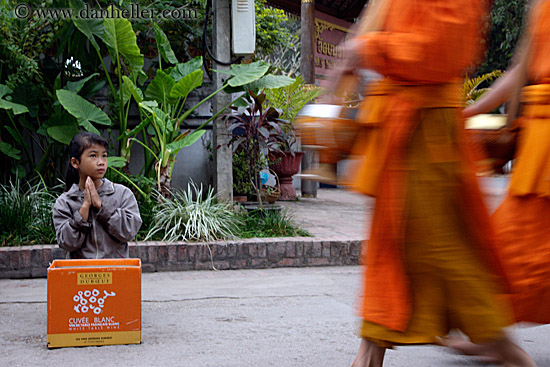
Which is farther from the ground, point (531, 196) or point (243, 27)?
point (243, 27)

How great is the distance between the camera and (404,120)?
2.14 m

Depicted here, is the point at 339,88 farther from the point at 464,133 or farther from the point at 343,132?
the point at 464,133

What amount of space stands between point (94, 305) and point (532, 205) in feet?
7.37

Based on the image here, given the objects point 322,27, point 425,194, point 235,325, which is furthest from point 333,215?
point 322,27

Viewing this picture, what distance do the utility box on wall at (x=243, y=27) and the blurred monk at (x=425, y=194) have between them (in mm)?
5013

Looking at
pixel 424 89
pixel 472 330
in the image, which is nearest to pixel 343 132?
pixel 424 89

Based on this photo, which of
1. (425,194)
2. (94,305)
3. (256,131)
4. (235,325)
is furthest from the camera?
(256,131)

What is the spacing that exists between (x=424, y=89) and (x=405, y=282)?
670 millimetres

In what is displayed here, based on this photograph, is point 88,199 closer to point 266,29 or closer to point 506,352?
point 506,352

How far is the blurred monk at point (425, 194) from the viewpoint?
6.85ft

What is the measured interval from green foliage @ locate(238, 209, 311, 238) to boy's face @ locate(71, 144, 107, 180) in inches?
102

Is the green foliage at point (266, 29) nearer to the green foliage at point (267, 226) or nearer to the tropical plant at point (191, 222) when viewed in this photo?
the green foliage at point (267, 226)

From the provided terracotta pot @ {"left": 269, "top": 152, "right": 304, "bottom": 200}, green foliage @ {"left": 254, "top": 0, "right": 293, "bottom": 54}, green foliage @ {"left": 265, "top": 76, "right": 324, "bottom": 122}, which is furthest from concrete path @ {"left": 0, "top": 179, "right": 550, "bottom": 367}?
terracotta pot @ {"left": 269, "top": 152, "right": 304, "bottom": 200}

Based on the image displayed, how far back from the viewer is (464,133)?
7.25 ft
